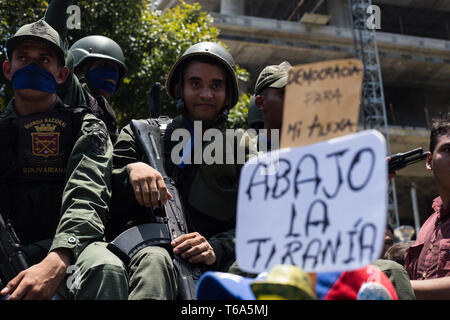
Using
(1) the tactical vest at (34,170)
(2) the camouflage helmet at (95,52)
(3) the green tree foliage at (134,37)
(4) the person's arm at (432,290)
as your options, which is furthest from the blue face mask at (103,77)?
(3) the green tree foliage at (134,37)

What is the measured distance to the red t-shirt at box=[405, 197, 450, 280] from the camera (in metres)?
2.33

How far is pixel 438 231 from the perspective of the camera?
2.48 metres

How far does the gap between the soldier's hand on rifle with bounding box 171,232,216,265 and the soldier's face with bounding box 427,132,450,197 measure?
117cm

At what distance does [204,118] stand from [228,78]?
330mm

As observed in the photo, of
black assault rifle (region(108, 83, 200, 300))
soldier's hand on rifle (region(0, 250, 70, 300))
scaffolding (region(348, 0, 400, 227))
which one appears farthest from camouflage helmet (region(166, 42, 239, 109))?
scaffolding (region(348, 0, 400, 227))

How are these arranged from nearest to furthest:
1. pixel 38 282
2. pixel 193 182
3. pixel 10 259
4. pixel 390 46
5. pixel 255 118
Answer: pixel 38 282 → pixel 10 259 → pixel 193 182 → pixel 255 118 → pixel 390 46

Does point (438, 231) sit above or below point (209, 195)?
below

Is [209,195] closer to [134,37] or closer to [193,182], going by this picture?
[193,182]

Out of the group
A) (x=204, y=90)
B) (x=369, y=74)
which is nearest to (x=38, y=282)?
(x=204, y=90)

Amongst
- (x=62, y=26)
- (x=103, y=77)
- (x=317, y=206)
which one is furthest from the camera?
(x=103, y=77)

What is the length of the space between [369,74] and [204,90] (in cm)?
1683

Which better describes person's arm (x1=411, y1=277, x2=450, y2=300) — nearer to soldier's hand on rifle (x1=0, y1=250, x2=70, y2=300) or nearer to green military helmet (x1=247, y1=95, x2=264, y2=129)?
soldier's hand on rifle (x1=0, y1=250, x2=70, y2=300)

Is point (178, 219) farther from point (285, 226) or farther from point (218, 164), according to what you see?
point (285, 226)
